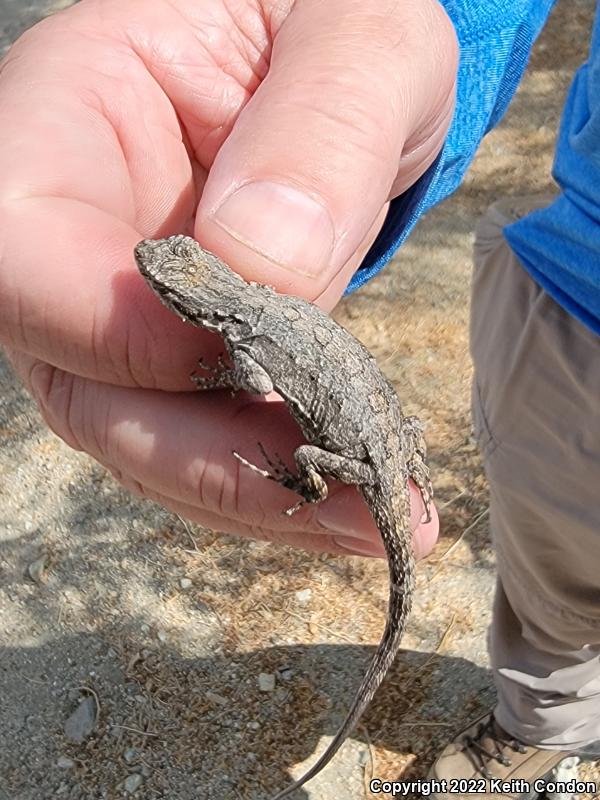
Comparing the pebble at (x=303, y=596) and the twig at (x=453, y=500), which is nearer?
the pebble at (x=303, y=596)

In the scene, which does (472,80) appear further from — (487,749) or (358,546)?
(487,749)

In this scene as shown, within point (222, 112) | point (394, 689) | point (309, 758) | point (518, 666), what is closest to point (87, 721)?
point (309, 758)

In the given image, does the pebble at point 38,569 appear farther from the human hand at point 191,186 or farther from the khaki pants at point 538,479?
the khaki pants at point 538,479

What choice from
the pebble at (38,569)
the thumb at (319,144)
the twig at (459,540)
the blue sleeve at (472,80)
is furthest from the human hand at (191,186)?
the pebble at (38,569)

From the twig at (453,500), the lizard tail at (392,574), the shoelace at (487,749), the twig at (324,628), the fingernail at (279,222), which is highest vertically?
the fingernail at (279,222)

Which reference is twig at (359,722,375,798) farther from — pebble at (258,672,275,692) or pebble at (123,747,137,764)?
pebble at (123,747,137,764)

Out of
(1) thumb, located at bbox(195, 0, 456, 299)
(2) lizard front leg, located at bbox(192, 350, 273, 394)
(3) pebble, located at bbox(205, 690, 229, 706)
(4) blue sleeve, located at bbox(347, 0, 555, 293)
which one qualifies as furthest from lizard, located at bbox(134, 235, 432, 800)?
(3) pebble, located at bbox(205, 690, 229, 706)

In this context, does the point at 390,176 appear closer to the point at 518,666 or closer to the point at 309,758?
the point at 518,666

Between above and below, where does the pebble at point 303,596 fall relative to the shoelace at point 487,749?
above

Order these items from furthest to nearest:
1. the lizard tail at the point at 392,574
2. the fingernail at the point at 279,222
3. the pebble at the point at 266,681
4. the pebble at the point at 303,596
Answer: the pebble at the point at 303,596 → the pebble at the point at 266,681 → the lizard tail at the point at 392,574 → the fingernail at the point at 279,222
